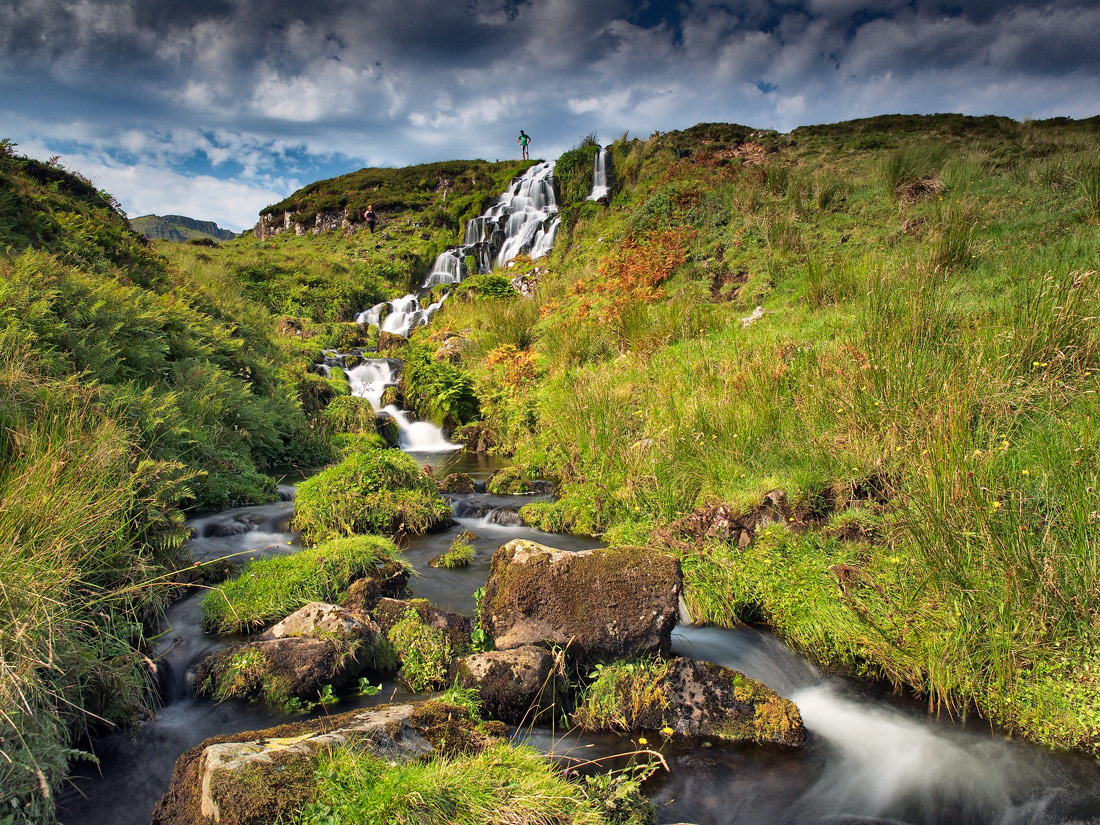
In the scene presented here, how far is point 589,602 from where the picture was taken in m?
4.13

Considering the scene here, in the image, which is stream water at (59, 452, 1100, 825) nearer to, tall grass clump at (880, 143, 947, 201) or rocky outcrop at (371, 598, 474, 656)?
rocky outcrop at (371, 598, 474, 656)

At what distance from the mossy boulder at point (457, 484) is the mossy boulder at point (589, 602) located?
458 centimetres

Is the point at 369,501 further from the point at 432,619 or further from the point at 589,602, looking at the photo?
the point at 589,602

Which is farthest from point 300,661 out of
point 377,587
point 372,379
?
point 372,379

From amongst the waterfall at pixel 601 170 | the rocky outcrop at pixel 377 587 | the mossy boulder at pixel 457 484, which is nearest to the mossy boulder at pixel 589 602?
the rocky outcrop at pixel 377 587

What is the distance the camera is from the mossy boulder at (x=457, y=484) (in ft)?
29.2

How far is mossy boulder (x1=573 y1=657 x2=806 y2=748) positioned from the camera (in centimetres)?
373

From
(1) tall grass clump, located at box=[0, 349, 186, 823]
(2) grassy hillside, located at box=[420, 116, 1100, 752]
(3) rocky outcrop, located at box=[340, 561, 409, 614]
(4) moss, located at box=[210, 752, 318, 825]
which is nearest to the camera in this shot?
(4) moss, located at box=[210, 752, 318, 825]

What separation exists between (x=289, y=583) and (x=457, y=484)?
4181 mm

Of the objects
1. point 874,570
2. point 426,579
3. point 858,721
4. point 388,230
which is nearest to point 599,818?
point 858,721

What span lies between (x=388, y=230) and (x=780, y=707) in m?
37.1

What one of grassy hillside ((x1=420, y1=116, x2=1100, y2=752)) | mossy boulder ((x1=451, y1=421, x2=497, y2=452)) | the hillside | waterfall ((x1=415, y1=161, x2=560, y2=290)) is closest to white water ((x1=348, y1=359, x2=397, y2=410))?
the hillside

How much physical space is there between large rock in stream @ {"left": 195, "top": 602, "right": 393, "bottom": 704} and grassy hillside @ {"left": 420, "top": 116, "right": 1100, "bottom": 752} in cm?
281

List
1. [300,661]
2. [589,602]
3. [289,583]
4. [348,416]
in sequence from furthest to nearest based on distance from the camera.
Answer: [348,416]
[289,583]
[589,602]
[300,661]
